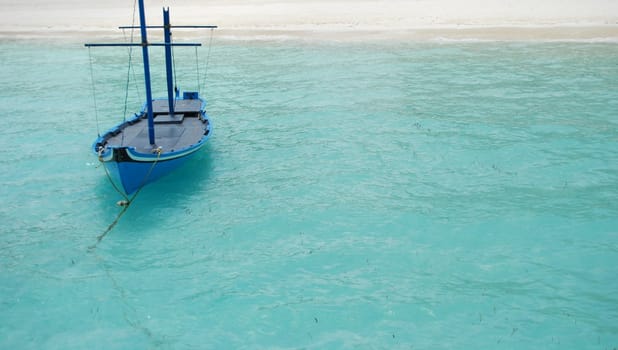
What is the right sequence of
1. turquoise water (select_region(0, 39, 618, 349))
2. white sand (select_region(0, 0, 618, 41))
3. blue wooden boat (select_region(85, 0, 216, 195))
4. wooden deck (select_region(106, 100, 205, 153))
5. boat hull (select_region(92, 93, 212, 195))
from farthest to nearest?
white sand (select_region(0, 0, 618, 41)) → wooden deck (select_region(106, 100, 205, 153)) → blue wooden boat (select_region(85, 0, 216, 195)) → boat hull (select_region(92, 93, 212, 195)) → turquoise water (select_region(0, 39, 618, 349))

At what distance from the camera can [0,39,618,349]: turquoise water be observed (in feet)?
35.8

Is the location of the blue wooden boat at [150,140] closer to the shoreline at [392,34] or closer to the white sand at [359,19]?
the shoreline at [392,34]

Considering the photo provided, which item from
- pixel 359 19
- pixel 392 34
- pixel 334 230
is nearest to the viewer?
pixel 334 230

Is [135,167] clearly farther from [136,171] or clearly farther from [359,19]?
[359,19]

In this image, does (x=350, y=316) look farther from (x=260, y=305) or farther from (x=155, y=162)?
(x=155, y=162)

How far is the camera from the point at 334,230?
47.7ft

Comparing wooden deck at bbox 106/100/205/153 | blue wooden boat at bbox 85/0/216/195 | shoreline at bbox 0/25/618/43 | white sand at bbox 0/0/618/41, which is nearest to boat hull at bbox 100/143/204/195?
blue wooden boat at bbox 85/0/216/195

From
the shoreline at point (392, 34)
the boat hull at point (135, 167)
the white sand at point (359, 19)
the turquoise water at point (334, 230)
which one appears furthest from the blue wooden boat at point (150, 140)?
the white sand at point (359, 19)

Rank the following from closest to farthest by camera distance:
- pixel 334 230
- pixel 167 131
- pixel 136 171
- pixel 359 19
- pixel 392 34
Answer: pixel 334 230
pixel 136 171
pixel 167 131
pixel 392 34
pixel 359 19

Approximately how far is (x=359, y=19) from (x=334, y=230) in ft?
144

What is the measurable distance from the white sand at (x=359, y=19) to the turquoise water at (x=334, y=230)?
2166cm

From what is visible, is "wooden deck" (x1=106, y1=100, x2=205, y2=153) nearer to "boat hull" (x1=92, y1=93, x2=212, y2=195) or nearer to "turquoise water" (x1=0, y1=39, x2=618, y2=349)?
"boat hull" (x1=92, y1=93, x2=212, y2=195)

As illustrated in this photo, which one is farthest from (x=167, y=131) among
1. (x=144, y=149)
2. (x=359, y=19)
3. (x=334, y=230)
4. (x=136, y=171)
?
(x=359, y=19)

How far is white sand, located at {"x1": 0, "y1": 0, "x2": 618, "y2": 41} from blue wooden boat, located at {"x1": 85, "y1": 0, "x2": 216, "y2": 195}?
29.5 metres
